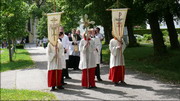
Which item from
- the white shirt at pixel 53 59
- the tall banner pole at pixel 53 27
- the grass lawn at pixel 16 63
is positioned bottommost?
the grass lawn at pixel 16 63

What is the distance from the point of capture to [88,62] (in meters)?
11.3

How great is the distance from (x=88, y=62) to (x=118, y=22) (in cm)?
180

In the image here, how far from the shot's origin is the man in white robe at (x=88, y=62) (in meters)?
11.1

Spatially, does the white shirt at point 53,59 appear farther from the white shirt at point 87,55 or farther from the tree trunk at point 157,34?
the tree trunk at point 157,34

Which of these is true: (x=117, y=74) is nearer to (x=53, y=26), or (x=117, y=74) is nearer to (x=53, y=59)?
(x=53, y=59)

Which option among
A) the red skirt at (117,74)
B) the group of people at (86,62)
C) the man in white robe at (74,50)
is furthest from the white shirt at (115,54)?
the man in white robe at (74,50)

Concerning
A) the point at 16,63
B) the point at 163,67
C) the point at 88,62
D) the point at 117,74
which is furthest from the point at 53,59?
the point at 16,63

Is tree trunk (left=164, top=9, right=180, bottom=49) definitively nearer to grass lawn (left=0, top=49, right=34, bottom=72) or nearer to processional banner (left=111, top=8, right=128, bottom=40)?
grass lawn (left=0, top=49, right=34, bottom=72)

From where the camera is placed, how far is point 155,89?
421 inches

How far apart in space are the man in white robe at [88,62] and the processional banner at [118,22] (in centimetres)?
91

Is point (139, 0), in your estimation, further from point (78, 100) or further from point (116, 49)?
point (78, 100)

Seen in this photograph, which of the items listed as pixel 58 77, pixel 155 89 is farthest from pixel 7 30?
pixel 155 89

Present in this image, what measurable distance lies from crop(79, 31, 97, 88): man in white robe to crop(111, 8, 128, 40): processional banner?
911 millimetres

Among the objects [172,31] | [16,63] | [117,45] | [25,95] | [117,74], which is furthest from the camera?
[172,31]
